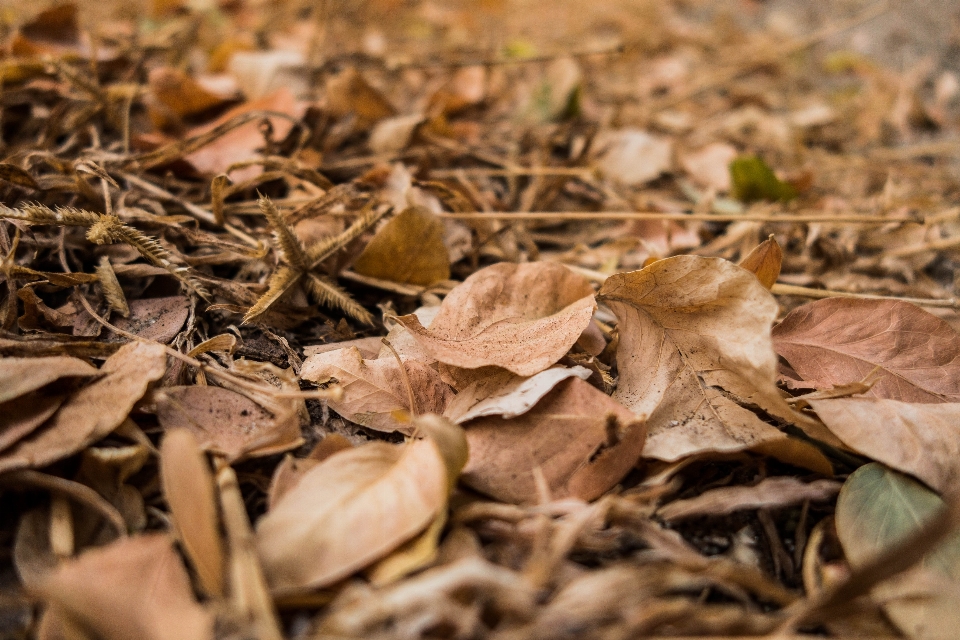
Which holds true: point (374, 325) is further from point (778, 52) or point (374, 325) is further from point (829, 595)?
point (778, 52)

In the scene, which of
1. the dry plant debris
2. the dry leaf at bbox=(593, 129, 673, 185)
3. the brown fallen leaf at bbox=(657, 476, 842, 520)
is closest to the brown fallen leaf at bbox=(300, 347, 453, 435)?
the dry plant debris

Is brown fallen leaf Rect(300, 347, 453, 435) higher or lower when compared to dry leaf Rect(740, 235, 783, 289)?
lower

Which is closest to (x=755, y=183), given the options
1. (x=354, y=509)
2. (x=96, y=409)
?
(x=354, y=509)

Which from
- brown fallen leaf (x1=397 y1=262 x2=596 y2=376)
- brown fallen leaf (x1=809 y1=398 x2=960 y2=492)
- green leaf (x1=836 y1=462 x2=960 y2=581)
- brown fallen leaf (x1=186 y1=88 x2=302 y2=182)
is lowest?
green leaf (x1=836 y1=462 x2=960 y2=581)

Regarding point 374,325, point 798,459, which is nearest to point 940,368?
point 798,459

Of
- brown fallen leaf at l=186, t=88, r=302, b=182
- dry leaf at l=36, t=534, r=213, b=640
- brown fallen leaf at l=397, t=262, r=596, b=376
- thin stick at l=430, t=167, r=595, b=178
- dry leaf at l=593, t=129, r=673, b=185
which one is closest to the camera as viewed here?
dry leaf at l=36, t=534, r=213, b=640

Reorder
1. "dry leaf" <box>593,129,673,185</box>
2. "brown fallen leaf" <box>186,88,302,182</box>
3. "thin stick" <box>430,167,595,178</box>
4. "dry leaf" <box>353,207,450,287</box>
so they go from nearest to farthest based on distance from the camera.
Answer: "dry leaf" <box>353,207,450,287</box> → "brown fallen leaf" <box>186,88,302,182</box> → "thin stick" <box>430,167,595,178</box> → "dry leaf" <box>593,129,673,185</box>

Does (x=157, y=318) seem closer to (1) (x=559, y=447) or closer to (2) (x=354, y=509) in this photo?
(2) (x=354, y=509)

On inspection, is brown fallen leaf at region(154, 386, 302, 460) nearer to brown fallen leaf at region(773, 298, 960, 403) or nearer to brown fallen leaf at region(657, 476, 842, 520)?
brown fallen leaf at region(657, 476, 842, 520)

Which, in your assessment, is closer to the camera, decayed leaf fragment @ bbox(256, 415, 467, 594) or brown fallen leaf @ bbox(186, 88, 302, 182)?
decayed leaf fragment @ bbox(256, 415, 467, 594)
